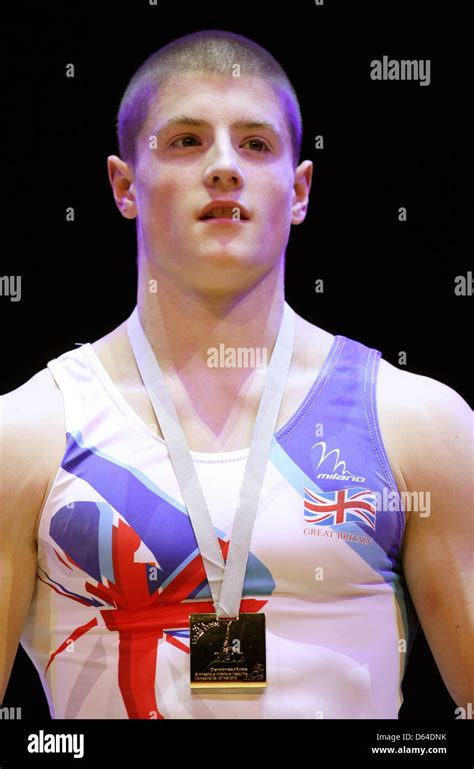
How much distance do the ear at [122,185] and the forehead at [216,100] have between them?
0.16 m

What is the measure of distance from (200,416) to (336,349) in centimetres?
38

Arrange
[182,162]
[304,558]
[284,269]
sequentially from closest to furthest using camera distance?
[304,558], [182,162], [284,269]

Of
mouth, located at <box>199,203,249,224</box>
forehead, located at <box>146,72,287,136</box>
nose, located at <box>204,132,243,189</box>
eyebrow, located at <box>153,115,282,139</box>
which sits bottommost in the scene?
mouth, located at <box>199,203,249,224</box>

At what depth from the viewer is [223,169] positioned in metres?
2.75

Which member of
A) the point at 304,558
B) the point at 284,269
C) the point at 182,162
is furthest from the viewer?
the point at 284,269

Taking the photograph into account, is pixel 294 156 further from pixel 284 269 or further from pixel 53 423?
pixel 53 423

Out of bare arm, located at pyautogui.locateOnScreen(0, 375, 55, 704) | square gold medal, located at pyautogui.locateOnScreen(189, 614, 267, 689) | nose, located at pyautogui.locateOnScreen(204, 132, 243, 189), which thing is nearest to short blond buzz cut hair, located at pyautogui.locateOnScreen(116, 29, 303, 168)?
nose, located at pyautogui.locateOnScreen(204, 132, 243, 189)

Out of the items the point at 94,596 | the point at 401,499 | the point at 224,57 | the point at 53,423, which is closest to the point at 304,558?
the point at 401,499

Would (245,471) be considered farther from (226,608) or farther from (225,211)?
(225,211)

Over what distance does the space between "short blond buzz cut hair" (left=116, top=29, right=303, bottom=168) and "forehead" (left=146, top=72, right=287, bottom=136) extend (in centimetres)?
2

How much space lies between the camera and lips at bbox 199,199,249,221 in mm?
2768

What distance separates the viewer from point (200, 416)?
2834 millimetres

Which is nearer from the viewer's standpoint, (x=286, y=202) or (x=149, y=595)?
(x=149, y=595)

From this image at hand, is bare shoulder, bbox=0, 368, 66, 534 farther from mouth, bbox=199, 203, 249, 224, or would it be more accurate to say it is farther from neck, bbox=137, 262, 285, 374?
mouth, bbox=199, 203, 249, 224
